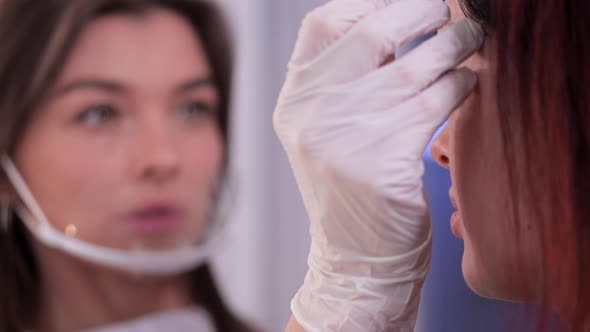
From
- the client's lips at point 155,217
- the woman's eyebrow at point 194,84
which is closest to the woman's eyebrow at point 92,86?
the woman's eyebrow at point 194,84

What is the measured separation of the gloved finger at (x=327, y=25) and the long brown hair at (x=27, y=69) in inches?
28.6

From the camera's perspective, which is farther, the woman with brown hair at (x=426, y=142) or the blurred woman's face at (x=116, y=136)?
the blurred woman's face at (x=116, y=136)

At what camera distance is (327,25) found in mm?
631

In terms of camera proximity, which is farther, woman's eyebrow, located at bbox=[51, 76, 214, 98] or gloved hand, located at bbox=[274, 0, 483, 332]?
woman's eyebrow, located at bbox=[51, 76, 214, 98]

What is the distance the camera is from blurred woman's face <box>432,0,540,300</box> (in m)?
0.61

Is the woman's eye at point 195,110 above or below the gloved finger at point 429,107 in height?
below

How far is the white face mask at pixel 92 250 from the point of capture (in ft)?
4.15

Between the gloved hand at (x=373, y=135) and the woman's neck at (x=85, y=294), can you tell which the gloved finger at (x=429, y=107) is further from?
the woman's neck at (x=85, y=294)

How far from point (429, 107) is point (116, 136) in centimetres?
83

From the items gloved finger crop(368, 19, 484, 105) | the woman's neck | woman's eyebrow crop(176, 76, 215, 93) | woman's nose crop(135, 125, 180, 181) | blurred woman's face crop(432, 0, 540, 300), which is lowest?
the woman's neck

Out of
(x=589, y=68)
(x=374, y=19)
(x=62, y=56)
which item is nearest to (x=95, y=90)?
(x=62, y=56)

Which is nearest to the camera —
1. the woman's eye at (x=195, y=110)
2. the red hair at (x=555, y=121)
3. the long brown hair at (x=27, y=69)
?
the red hair at (x=555, y=121)

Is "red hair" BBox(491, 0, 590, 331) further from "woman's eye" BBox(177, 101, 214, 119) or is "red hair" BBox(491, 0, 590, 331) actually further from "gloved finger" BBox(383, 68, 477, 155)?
"woman's eye" BBox(177, 101, 214, 119)

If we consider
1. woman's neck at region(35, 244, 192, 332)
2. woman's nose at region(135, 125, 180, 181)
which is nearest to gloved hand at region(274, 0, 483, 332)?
woman's nose at region(135, 125, 180, 181)
